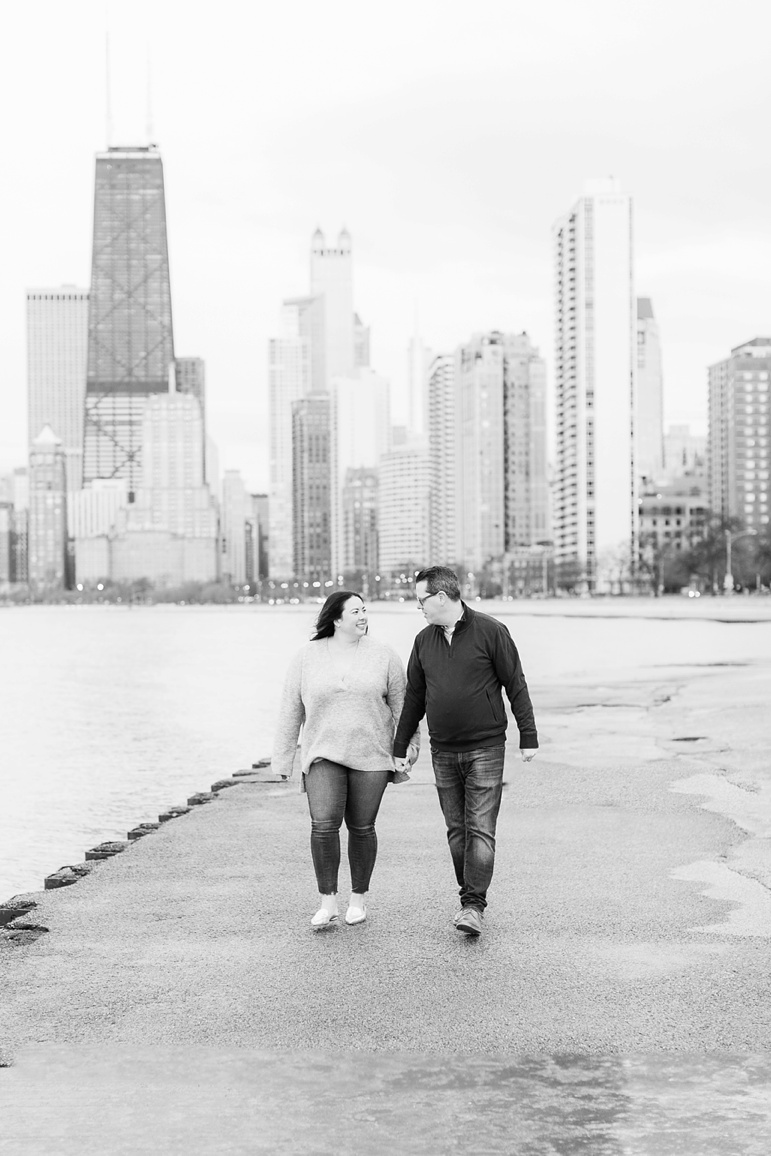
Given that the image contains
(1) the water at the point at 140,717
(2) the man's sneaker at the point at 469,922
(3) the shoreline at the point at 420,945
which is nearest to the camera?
(3) the shoreline at the point at 420,945

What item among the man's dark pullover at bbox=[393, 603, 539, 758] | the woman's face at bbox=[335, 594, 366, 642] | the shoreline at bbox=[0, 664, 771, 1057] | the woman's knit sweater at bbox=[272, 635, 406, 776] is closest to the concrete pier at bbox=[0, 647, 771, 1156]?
the shoreline at bbox=[0, 664, 771, 1057]

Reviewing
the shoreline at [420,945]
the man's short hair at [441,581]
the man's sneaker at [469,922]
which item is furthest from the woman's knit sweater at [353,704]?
the shoreline at [420,945]

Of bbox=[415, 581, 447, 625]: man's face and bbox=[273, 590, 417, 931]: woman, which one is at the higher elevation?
bbox=[415, 581, 447, 625]: man's face

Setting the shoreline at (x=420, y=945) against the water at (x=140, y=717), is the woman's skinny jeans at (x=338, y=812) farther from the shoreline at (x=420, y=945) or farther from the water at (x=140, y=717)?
the water at (x=140, y=717)

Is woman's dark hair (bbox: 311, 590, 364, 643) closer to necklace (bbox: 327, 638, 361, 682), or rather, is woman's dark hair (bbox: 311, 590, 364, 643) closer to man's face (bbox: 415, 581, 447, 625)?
necklace (bbox: 327, 638, 361, 682)

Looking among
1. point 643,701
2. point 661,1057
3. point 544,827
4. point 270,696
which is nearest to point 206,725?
point 270,696

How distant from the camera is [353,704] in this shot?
26.2 ft

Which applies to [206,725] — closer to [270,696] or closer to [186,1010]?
[270,696]

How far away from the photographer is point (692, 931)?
7.93 m

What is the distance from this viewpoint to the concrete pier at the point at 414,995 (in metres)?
5.14

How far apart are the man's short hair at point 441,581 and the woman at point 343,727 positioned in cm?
40

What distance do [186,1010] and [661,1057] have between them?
7.15 ft

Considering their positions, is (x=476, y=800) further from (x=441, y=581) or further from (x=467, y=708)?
(x=441, y=581)

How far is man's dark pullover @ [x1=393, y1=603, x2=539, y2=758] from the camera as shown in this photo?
25.7 feet
